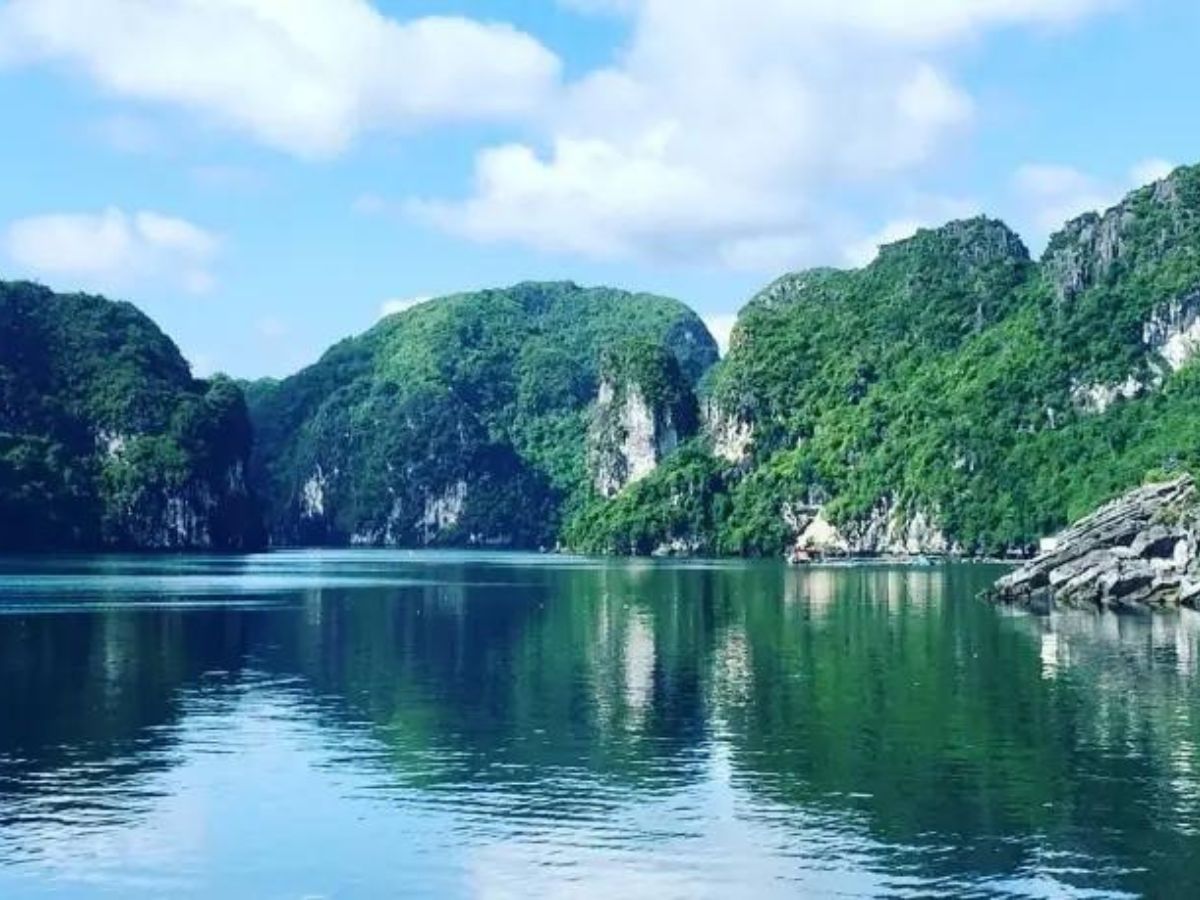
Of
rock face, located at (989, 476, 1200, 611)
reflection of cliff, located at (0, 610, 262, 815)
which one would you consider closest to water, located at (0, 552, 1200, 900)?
reflection of cliff, located at (0, 610, 262, 815)

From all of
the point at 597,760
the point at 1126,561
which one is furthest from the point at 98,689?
the point at 1126,561

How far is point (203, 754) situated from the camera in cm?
4934

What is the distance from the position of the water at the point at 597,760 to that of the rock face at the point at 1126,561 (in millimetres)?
23182

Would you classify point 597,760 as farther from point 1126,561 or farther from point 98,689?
point 1126,561

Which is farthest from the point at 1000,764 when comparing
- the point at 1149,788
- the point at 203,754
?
the point at 203,754

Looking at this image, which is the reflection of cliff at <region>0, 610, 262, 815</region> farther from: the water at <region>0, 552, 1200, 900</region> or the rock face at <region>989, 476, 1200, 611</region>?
the rock face at <region>989, 476, 1200, 611</region>

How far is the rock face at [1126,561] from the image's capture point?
117750mm

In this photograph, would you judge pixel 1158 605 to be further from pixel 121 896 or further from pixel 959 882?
pixel 121 896

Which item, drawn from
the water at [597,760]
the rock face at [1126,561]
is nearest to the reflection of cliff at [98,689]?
the water at [597,760]

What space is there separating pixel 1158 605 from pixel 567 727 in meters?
71.6

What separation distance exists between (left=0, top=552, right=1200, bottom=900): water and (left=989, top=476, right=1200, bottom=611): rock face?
76.1ft

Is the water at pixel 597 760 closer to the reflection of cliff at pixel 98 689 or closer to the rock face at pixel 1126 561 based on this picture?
the reflection of cliff at pixel 98 689

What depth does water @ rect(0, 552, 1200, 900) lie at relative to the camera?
35.4m

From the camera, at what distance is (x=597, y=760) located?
158 feet
